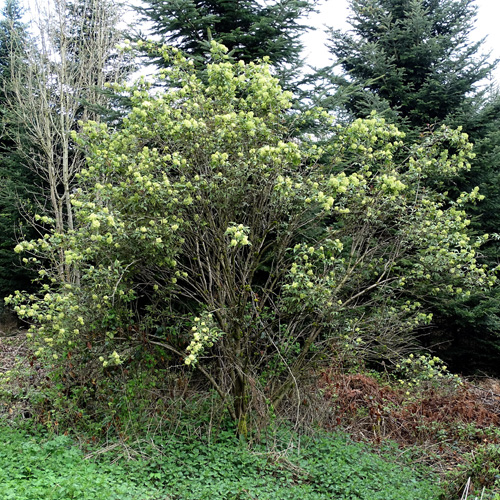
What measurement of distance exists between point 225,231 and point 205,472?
202 centimetres

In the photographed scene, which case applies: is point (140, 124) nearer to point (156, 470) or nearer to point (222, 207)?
point (222, 207)

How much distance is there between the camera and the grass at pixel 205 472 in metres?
3.64

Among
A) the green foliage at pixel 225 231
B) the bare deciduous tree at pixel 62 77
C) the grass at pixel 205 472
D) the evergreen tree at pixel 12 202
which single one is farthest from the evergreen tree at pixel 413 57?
the evergreen tree at pixel 12 202

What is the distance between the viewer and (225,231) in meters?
4.38

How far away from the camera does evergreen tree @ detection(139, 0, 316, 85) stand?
6.21m

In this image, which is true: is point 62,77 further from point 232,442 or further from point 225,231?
point 232,442

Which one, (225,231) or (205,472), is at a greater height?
(225,231)

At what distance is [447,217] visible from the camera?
4.84m

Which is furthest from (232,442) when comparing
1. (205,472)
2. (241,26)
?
(241,26)

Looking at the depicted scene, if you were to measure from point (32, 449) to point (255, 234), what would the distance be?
2770 mm

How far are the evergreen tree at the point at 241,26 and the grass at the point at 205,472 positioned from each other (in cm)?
441

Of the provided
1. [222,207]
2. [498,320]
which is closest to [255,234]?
[222,207]

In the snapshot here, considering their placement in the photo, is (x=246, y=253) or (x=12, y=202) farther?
(x=12, y=202)

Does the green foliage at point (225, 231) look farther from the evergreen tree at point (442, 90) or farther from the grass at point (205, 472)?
the evergreen tree at point (442, 90)
